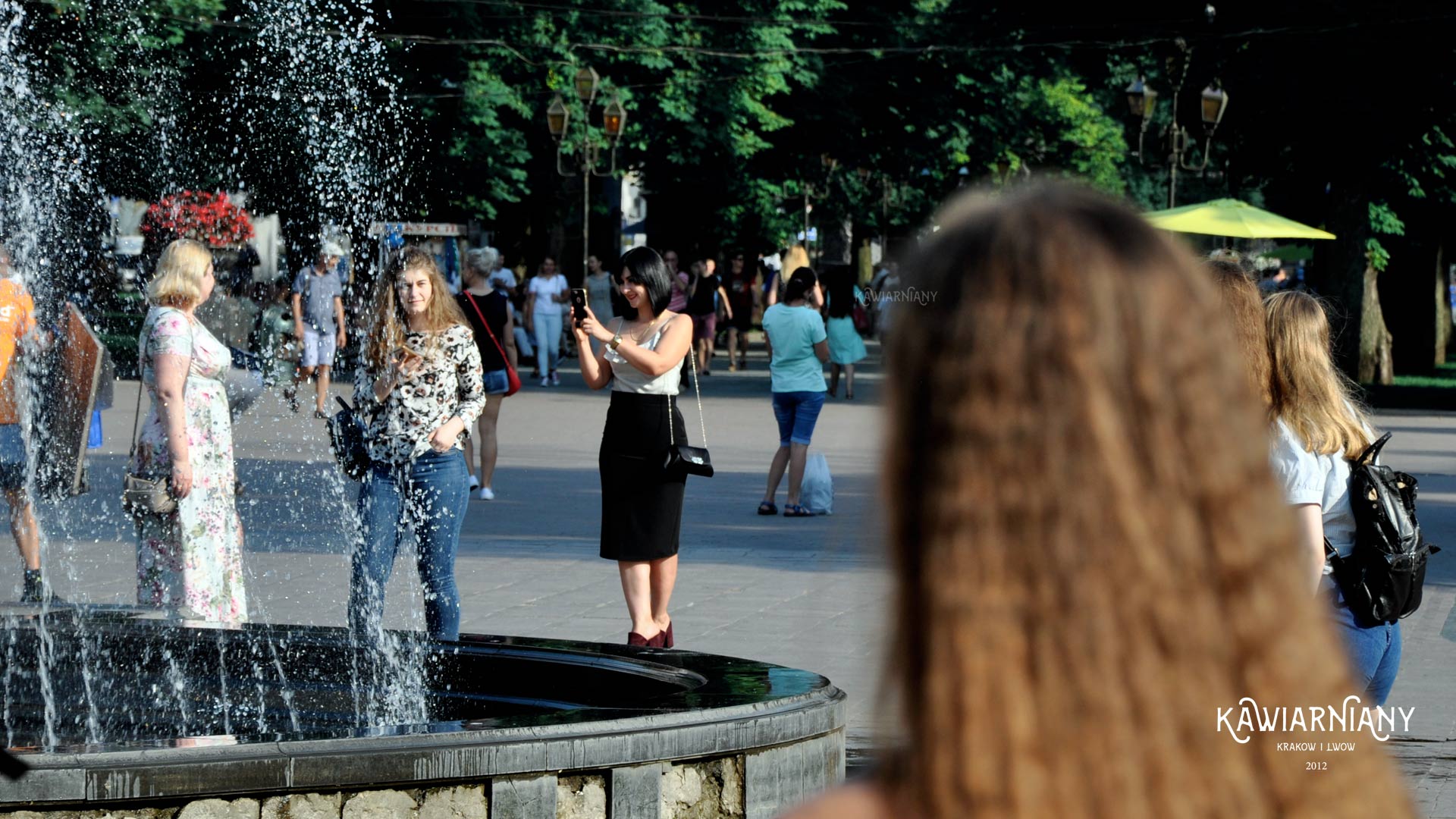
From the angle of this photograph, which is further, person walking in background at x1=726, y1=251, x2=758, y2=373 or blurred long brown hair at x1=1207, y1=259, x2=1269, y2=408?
person walking in background at x1=726, y1=251, x2=758, y2=373

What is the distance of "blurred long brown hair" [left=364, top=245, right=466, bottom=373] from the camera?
7.13m

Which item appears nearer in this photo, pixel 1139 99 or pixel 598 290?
pixel 1139 99

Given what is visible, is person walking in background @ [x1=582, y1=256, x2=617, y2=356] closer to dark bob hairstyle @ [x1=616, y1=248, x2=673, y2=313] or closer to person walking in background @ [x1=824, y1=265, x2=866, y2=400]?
person walking in background @ [x1=824, y1=265, x2=866, y2=400]

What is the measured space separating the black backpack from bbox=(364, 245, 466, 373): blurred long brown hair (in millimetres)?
3849

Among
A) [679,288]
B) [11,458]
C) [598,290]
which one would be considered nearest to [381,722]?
[11,458]

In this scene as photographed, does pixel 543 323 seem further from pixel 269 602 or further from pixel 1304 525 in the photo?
pixel 1304 525

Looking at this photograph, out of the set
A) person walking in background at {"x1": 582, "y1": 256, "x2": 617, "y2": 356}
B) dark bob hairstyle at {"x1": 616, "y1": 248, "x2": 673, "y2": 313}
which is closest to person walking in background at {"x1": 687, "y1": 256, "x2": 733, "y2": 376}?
person walking in background at {"x1": 582, "y1": 256, "x2": 617, "y2": 356}

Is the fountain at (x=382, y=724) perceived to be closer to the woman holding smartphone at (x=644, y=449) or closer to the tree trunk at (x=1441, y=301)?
the woman holding smartphone at (x=644, y=449)

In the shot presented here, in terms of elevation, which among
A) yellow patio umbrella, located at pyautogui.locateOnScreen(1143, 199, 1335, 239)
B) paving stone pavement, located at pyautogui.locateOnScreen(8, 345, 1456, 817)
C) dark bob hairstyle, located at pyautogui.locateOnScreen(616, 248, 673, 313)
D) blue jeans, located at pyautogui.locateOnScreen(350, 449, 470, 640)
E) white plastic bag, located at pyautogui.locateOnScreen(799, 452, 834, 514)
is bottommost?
paving stone pavement, located at pyautogui.locateOnScreen(8, 345, 1456, 817)

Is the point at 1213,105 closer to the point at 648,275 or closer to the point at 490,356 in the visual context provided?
the point at 490,356

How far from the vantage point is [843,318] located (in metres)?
21.2

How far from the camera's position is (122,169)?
31047mm

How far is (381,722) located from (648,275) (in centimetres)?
264

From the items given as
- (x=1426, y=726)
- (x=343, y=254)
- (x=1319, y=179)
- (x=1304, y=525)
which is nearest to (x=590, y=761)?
(x=1304, y=525)
